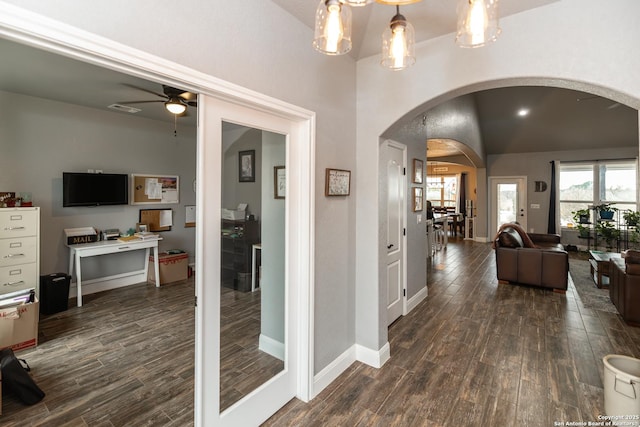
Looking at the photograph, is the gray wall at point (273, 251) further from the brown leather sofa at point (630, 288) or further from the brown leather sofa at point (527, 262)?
the brown leather sofa at point (527, 262)

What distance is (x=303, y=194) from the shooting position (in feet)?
7.16

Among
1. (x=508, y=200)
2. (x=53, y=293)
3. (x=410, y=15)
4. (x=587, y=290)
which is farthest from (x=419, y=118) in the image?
(x=508, y=200)

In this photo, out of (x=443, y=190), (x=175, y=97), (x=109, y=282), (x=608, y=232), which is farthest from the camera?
(x=443, y=190)

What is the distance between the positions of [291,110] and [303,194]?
589 mm

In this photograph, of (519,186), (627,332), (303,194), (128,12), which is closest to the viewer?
(128,12)

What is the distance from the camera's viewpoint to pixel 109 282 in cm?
469

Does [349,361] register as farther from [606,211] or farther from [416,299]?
[606,211]

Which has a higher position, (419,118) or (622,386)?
(419,118)

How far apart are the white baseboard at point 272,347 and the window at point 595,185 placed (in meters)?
9.85

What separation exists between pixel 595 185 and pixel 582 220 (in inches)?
42.0

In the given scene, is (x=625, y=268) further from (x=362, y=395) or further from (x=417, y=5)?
(x=417, y=5)

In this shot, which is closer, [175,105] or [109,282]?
[175,105]

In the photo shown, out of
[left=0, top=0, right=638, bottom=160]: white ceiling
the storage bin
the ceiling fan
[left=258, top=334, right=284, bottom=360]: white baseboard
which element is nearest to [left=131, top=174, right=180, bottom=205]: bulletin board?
[left=0, top=0, right=638, bottom=160]: white ceiling

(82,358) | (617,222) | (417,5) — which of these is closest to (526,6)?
(417,5)
